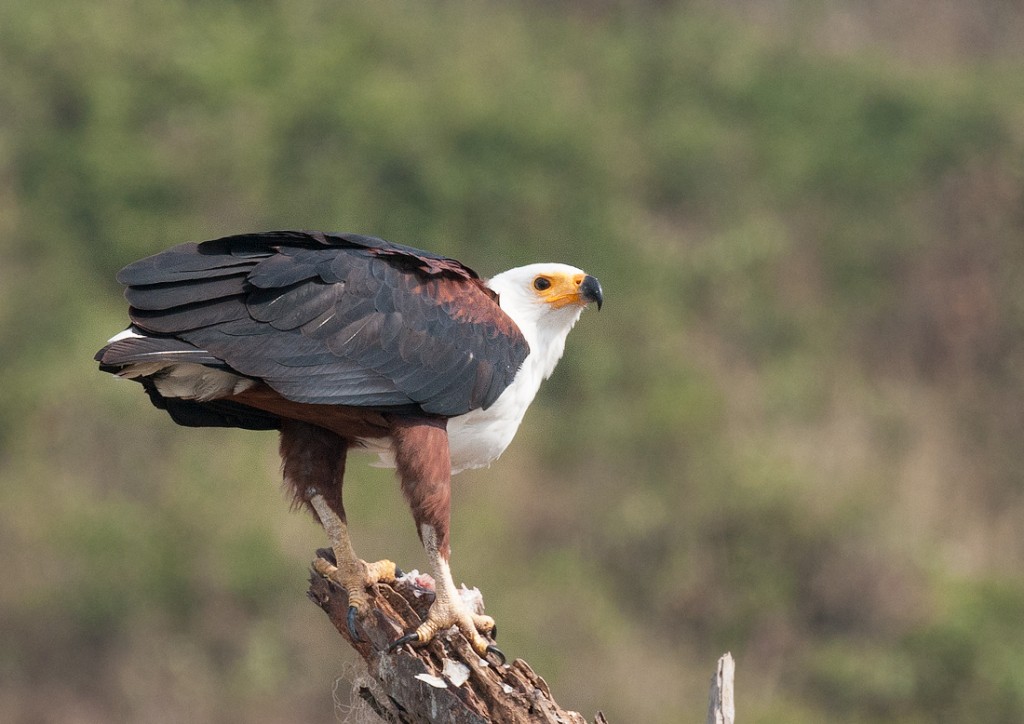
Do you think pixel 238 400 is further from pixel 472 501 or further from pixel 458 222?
pixel 458 222

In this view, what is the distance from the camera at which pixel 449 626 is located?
5.18 meters

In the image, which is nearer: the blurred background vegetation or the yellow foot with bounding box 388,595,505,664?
the yellow foot with bounding box 388,595,505,664

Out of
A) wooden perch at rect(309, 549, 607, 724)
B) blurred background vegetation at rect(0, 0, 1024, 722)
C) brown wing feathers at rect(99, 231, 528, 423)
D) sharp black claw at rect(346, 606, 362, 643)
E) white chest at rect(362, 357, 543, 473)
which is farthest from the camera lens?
blurred background vegetation at rect(0, 0, 1024, 722)

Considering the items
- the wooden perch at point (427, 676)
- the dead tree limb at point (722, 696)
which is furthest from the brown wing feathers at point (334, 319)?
the dead tree limb at point (722, 696)

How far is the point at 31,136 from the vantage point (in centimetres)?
1402

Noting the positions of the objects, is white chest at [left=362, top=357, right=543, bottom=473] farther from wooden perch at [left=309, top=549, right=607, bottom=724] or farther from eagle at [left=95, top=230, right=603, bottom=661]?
wooden perch at [left=309, top=549, right=607, bottom=724]

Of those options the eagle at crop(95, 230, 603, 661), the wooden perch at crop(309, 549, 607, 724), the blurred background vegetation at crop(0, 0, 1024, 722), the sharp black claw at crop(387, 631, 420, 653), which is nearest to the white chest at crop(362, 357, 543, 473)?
the eagle at crop(95, 230, 603, 661)

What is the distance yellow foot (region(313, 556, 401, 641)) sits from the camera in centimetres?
531

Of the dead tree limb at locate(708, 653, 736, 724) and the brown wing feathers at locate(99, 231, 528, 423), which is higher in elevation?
the brown wing feathers at locate(99, 231, 528, 423)

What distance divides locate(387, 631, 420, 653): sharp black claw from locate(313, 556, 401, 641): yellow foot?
250 millimetres

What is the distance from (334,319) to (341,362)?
0.18 metres

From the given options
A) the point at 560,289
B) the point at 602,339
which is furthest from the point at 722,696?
the point at 602,339

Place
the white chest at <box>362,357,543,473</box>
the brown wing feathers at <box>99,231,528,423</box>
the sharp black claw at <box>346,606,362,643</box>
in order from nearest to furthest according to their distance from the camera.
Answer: the brown wing feathers at <box>99,231,528,423</box> → the sharp black claw at <box>346,606,362,643</box> → the white chest at <box>362,357,543,473</box>

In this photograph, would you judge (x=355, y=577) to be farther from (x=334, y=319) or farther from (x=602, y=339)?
(x=602, y=339)
